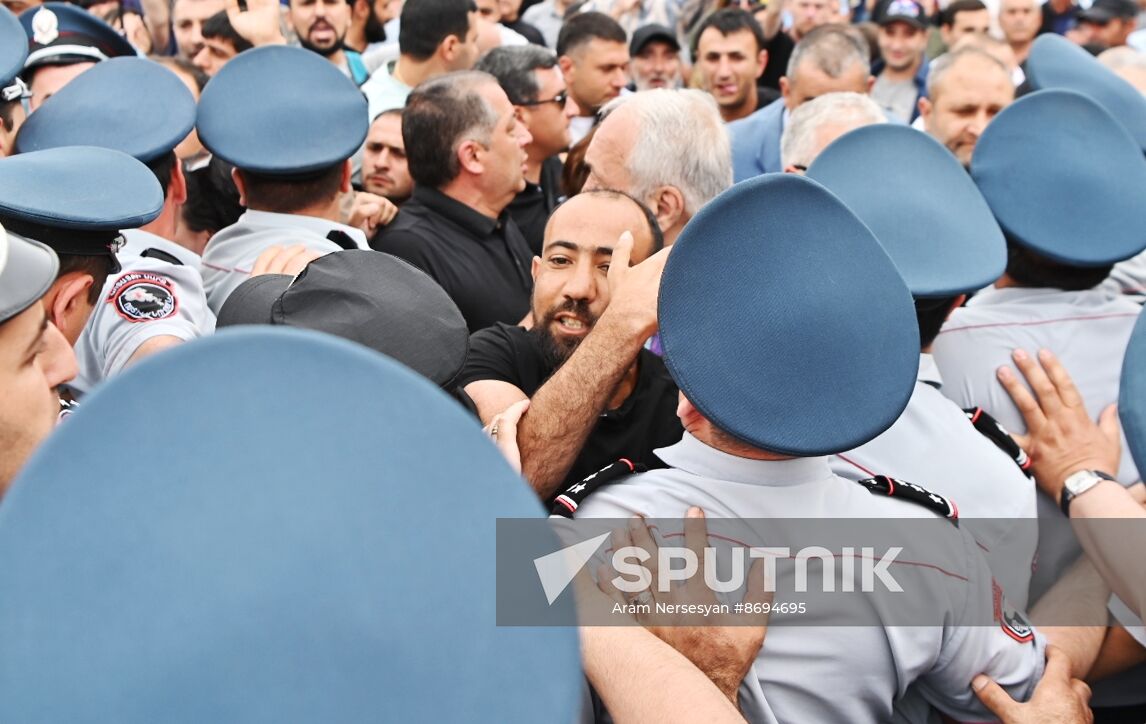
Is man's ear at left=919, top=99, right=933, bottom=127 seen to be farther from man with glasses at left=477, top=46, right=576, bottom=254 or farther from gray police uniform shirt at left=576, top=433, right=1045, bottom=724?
gray police uniform shirt at left=576, top=433, right=1045, bottom=724

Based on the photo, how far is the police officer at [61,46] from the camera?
3.68m

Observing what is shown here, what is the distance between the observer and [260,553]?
88 centimetres

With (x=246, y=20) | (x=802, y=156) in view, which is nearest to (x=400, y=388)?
(x=802, y=156)

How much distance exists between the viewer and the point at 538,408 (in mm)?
2340

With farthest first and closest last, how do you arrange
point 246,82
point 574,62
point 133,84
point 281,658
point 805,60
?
point 574,62 < point 805,60 < point 246,82 < point 133,84 < point 281,658

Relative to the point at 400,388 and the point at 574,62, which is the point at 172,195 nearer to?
the point at 400,388

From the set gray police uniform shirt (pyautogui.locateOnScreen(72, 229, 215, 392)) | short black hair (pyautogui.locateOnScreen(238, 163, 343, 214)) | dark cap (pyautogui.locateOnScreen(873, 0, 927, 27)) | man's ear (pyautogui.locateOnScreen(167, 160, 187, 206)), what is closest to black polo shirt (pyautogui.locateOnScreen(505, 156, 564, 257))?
short black hair (pyautogui.locateOnScreen(238, 163, 343, 214))

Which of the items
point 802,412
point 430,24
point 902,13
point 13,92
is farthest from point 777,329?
point 902,13

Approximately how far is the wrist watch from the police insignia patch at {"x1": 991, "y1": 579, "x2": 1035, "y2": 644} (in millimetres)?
486

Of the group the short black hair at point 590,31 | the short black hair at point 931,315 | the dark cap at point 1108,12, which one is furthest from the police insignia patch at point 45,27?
the dark cap at point 1108,12

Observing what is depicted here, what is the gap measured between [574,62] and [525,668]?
17.4 feet

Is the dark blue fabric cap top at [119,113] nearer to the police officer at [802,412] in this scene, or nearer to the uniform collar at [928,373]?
the police officer at [802,412]

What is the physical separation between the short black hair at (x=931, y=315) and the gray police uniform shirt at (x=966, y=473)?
151mm

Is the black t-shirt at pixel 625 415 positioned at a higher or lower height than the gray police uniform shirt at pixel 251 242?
higher
